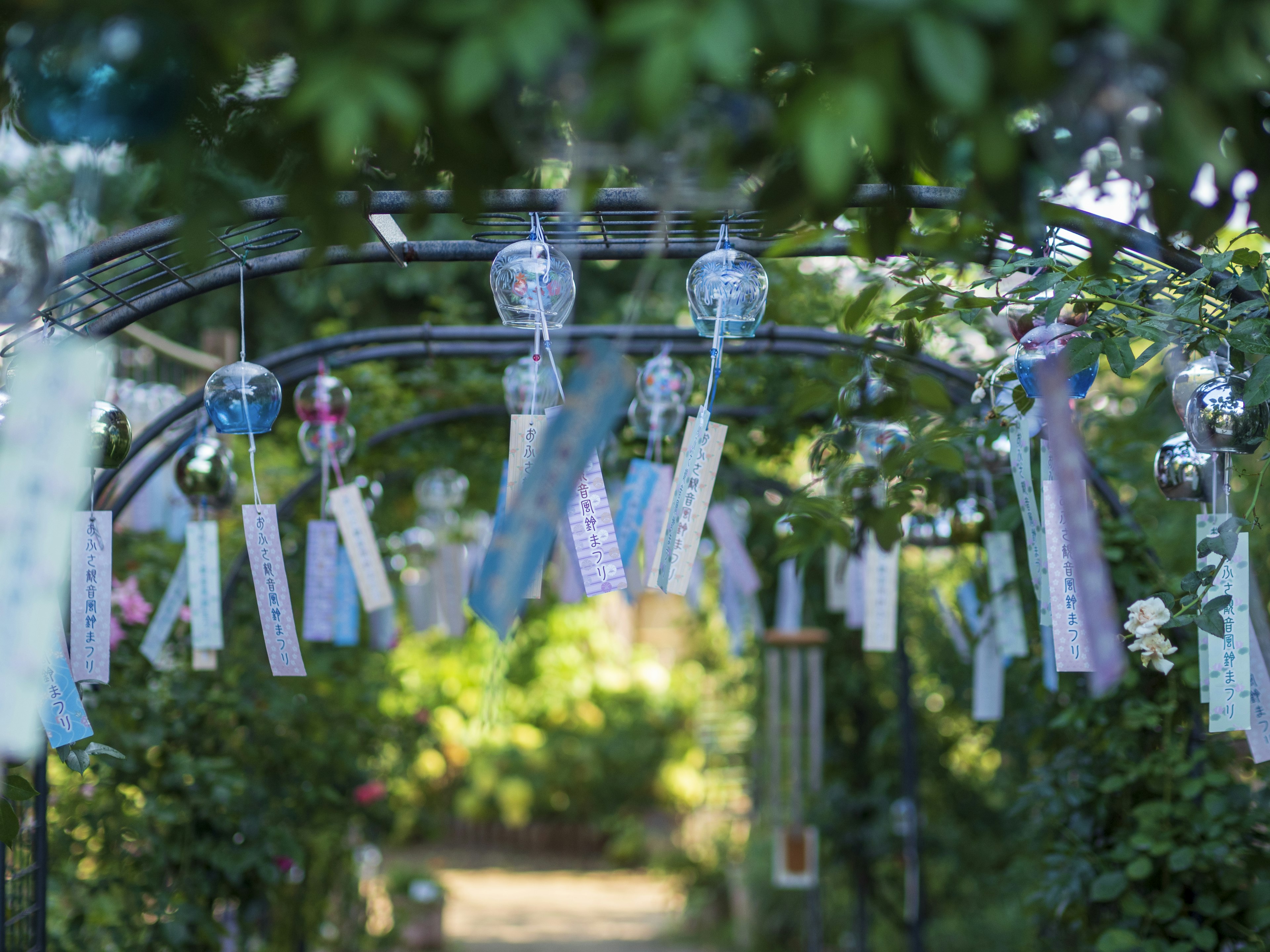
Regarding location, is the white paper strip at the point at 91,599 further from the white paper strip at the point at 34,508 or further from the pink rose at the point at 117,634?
the white paper strip at the point at 34,508

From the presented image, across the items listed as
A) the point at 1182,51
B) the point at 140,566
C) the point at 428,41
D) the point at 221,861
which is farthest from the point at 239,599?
the point at 1182,51

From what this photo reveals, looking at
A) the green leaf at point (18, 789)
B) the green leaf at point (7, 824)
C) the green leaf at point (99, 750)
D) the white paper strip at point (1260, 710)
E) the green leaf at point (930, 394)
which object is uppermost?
the green leaf at point (930, 394)

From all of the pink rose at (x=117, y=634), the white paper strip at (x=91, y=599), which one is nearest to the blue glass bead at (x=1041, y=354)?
the white paper strip at (x=91, y=599)

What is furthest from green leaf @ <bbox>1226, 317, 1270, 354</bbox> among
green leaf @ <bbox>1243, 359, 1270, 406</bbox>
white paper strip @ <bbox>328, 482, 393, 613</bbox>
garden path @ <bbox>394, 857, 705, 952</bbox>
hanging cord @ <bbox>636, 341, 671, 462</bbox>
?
garden path @ <bbox>394, 857, 705, 952</bbox>

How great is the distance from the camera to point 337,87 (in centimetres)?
81

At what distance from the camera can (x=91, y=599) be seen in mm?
2143

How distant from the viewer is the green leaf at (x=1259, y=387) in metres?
1.70

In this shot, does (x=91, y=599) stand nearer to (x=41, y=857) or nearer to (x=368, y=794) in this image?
(x=41, y=857)

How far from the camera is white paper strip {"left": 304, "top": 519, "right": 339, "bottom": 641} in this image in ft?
9.98

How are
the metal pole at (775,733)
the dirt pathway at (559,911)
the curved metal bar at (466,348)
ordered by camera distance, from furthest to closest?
the dirt pathway at (559,911) → the metal pole at (775,733) → the curved metal bar at (466,348)

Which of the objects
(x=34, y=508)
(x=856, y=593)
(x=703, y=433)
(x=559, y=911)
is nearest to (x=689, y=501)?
(x=703, y=433)

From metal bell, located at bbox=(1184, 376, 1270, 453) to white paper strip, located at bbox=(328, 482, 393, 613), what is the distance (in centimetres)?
173

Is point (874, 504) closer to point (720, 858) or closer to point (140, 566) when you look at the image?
point (140, 566)

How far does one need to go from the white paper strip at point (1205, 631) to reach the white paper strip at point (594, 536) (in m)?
Result: 0.94
